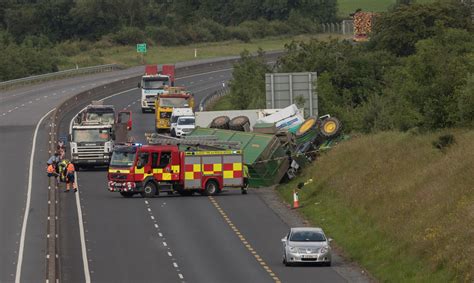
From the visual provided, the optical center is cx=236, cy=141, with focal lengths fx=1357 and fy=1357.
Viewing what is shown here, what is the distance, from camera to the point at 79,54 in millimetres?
170875

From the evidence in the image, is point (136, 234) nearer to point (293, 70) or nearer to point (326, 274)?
point (326, 274)

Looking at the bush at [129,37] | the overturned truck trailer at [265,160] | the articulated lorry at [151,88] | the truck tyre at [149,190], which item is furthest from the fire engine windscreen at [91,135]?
the bush at [129,37]

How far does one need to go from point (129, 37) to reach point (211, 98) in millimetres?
67498

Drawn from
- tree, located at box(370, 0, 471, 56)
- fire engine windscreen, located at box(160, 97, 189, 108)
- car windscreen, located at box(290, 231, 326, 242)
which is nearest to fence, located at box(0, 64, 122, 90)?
fire engine windscreen, located at box(160, 97, 189, 108)

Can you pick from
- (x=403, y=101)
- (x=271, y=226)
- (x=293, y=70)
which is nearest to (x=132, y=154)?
(x=271, y=226)

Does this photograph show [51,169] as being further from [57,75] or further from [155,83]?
[57,75]

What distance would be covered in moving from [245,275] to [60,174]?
92.6 ft

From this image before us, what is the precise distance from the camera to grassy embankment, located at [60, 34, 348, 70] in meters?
159

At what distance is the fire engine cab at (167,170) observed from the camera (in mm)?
66250

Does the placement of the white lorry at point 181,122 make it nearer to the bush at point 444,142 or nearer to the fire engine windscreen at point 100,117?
the fire engine windscreen at point 100,117

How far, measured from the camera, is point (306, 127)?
7519 cm

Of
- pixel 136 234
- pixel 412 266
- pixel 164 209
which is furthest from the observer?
pixel 164 209

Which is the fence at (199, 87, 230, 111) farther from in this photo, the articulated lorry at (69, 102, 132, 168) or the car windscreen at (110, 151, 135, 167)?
the car windscreen at (110, 151, 135, 167)

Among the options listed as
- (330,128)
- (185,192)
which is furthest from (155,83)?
(185,192)
